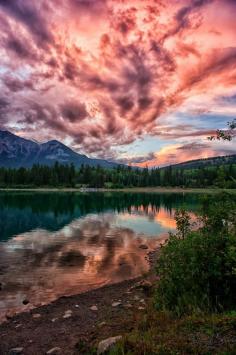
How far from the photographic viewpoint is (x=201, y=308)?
15070mm

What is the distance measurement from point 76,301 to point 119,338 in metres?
10.3

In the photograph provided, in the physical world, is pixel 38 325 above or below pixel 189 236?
below

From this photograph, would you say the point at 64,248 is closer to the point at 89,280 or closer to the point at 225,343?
the point at 89,280

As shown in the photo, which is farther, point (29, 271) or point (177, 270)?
point (29, 271)

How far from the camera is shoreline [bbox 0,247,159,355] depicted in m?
14.8

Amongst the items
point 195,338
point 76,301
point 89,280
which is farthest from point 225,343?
point 89,280

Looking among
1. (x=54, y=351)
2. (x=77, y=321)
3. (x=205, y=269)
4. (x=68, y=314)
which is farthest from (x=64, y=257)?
(x=205, y=269)

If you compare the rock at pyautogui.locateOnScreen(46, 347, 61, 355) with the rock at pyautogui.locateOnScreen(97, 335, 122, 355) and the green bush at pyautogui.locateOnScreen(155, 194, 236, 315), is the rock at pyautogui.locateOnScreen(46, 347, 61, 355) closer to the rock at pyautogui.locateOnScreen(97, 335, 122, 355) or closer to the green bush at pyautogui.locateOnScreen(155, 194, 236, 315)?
the rock at pyautogui.locateOnScreen(97, 335, 122, 355)

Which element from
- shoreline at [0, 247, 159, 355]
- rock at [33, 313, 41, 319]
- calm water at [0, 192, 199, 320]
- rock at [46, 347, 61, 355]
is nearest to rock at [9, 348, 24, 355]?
shoreline at [0, 247, 159, 355]

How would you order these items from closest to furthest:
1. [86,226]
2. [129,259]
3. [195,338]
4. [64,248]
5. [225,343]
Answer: [225,343] → [195,338] → [129,259] → [64,248] → [86,226]

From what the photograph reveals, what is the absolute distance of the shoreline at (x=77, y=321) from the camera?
14.8 meters

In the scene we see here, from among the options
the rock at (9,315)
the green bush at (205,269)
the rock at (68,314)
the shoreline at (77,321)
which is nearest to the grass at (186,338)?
the green bush at (205,269)

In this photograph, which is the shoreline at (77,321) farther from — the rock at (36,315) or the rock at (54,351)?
the rock at (54,351)

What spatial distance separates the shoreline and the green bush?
88.3 inches
